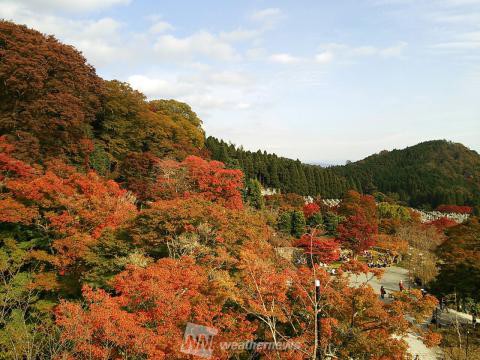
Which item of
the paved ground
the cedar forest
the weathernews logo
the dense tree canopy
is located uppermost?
the dense tree canopy

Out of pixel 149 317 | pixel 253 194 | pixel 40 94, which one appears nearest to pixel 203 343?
pixel 149 317

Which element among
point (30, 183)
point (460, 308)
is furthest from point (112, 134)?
point (460, 308)

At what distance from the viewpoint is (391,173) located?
109625mm

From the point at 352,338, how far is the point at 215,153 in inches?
1533

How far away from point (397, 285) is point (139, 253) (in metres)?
21.1

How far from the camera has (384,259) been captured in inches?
1345

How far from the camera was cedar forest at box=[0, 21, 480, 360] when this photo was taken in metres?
9.71

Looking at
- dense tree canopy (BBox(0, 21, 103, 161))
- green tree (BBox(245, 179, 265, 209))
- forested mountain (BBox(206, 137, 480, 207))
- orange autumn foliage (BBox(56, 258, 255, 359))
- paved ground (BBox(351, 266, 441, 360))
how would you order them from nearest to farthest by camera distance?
orange autumn foliage (BBox(56, 258, 255, 359)) < paved ground (BBox(351, 266, 441, 360)) < dense tree canopy (BBox(0, 21, 103, 161)) < green tree (BBox(245, 179, 265, 209)) < forested mountain (BBox(206, 137, 480, 207))

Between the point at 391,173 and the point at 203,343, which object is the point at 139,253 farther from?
the point at 391,173

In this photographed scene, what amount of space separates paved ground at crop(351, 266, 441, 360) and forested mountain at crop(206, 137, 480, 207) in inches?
820

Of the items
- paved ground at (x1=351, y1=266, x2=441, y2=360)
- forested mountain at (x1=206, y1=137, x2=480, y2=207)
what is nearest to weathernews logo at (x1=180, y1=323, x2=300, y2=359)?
paved ground at (x1=351, y1=266, x2=441, y2=360)

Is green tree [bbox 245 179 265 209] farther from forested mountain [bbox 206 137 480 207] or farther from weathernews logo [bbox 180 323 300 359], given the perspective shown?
weathernews logo [bbox 180 323 300 359]

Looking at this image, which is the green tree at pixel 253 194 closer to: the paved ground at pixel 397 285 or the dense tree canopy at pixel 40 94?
the paved ground at pixel 397 285

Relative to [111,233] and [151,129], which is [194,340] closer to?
[111,233]
